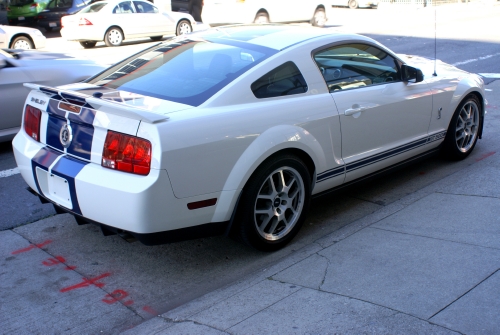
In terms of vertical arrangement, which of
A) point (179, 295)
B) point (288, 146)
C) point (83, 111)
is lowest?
point (179, 295)

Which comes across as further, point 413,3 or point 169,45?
point 413,3

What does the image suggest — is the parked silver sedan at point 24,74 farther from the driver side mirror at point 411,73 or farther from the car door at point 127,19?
the car door at point 127,19

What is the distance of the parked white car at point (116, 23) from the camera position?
18.4 meters

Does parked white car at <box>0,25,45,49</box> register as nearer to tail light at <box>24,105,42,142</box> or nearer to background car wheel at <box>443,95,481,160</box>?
tail light at <box>24,105,42,142</box>

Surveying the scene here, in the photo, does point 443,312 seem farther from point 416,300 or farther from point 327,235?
point 327,235

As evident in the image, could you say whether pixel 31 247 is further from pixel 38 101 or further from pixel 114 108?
pixel 114 108

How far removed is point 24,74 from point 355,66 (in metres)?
4.32

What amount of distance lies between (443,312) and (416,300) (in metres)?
0.19

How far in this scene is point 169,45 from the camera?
16.5 feet

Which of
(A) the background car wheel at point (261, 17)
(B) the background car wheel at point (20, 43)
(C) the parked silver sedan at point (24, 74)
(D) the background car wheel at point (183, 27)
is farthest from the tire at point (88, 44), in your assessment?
(C) the parked silver sedan at point (24, 74)

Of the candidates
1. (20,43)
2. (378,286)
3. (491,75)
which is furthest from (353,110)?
(20,43)

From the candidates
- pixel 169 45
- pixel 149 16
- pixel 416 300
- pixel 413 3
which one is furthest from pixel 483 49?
pixel 413 3

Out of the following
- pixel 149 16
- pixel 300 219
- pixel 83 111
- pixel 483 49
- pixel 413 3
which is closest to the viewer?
pixel 83 111

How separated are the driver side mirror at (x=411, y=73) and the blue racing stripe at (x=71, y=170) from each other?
3.00 m
